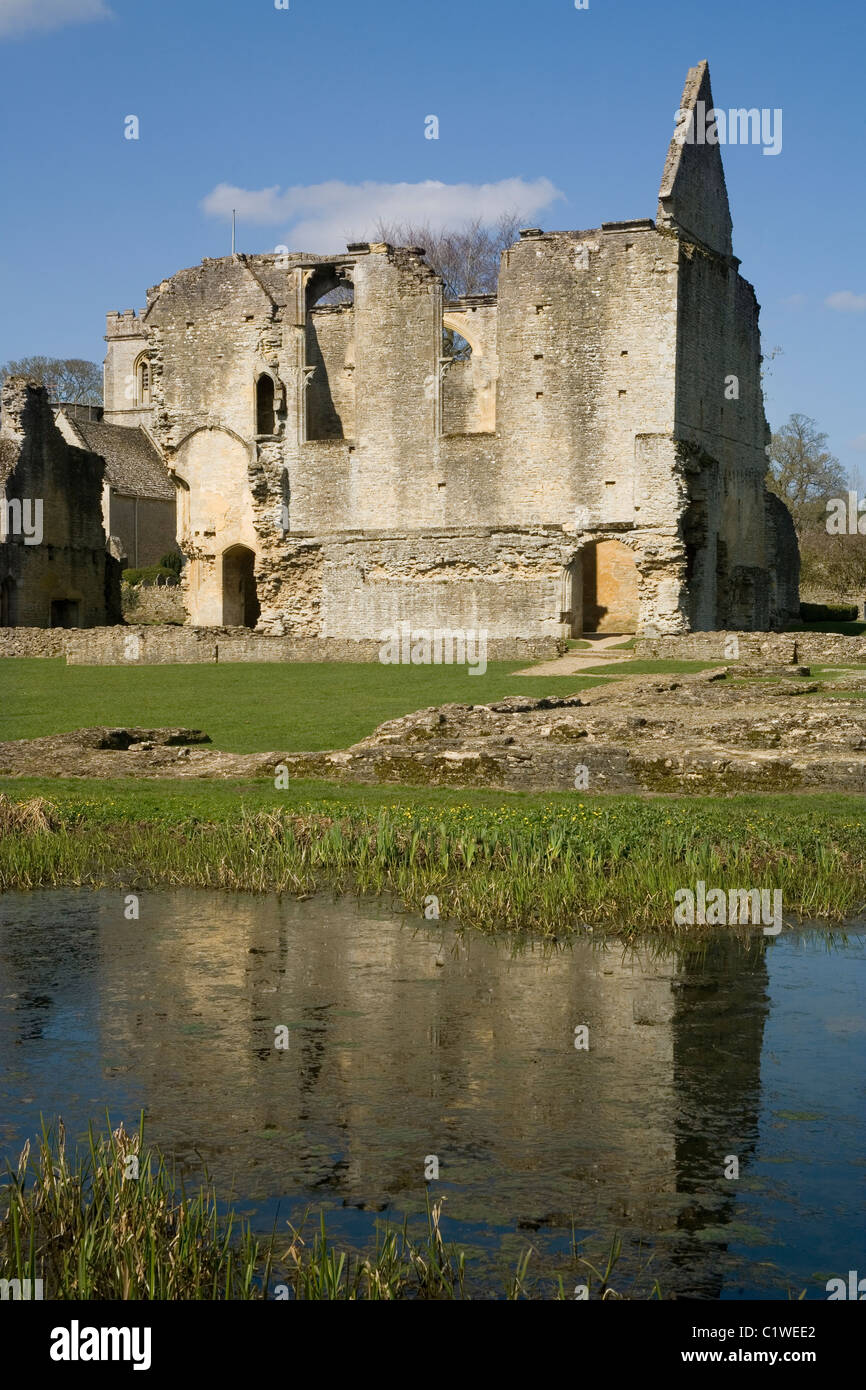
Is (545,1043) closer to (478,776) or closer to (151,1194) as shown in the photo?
(151,1194)

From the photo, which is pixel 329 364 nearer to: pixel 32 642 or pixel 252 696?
pixel 32 642

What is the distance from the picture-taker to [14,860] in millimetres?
11750

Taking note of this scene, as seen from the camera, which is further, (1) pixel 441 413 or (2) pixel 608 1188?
(1) pixel 441 413

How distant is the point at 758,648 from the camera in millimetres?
30047

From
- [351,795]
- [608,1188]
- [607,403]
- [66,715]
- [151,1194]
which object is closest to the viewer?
[151,1194]

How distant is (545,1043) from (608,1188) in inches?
70.0

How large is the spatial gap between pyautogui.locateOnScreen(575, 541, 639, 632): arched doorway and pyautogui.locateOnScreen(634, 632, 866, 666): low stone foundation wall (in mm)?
9459

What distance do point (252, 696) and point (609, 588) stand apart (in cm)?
1927

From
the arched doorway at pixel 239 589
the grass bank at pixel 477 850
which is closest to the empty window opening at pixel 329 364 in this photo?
the arched doorway at pixel 239 589

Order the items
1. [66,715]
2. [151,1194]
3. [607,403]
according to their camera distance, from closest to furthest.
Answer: [151,1194] < [66,715] < [607,403]

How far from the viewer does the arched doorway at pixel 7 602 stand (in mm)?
43219

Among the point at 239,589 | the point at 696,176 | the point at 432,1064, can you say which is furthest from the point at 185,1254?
the point at 239,589
